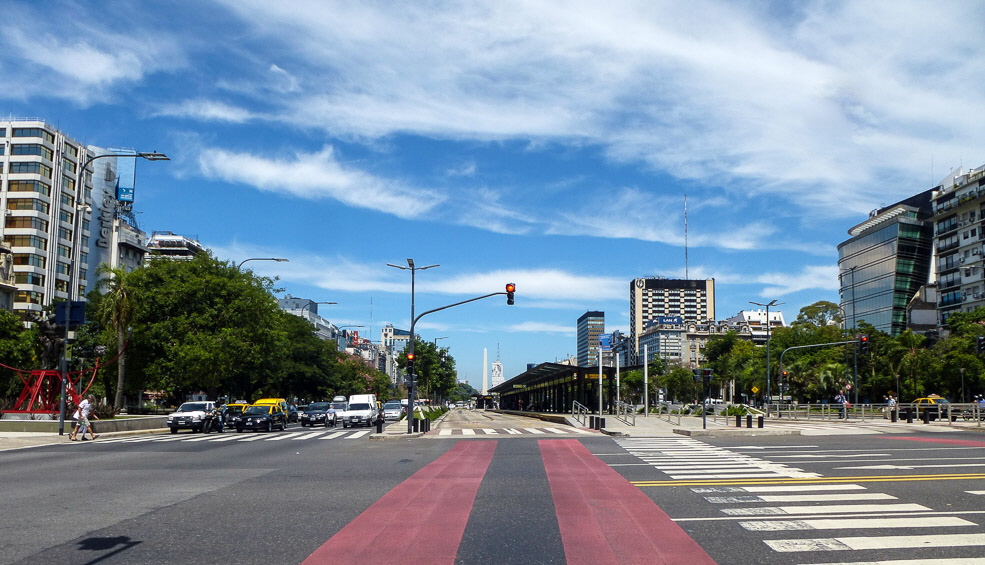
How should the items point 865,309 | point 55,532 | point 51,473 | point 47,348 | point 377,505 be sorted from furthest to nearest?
point 865,309
point 47,348
point 51,473
point 377,505
point 55,532

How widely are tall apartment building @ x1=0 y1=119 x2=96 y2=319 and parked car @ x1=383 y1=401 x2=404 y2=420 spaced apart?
43923 millimetres

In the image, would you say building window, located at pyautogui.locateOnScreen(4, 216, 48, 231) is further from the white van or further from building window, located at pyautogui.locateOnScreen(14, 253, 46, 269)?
the white van

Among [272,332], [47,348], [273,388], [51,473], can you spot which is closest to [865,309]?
[273,388]

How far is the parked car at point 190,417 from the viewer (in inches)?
1479

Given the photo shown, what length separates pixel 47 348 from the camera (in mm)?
33875

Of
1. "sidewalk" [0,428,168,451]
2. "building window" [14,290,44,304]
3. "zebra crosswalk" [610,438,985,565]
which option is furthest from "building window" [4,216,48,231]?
"zebra crosswalk" [610,438,985,565]

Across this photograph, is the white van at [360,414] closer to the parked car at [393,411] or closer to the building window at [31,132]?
the parked car at [393,411]

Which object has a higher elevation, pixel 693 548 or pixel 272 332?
pixel 272 332

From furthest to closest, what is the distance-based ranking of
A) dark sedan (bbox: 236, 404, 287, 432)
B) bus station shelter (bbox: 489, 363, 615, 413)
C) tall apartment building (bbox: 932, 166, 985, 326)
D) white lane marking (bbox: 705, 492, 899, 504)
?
tall apartment building (bbox: 932, 166, 985, 326) < bus station shelter (bbox: 489, 363, 615, 413) < dark sedan (bbox: 236, 404, 287, 432) < white lane marking (bbox: 705, 492, 899, 504)

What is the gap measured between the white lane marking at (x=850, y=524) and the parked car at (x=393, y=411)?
44741 mm

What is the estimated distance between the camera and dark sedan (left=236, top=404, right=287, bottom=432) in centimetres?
3962

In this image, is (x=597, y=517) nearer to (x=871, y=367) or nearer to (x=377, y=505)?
(x=377, y=505)

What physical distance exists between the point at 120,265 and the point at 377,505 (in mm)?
98493

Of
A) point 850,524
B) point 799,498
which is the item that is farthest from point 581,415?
point 850,524
